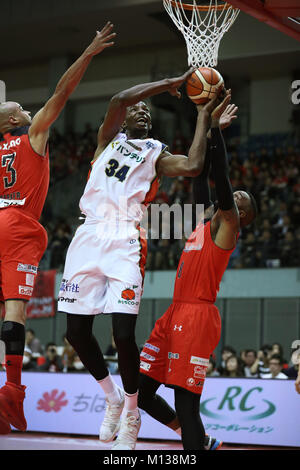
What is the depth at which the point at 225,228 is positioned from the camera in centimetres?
584

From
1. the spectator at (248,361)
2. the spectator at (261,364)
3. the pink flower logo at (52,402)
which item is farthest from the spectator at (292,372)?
the pink flower logo at (52,402)

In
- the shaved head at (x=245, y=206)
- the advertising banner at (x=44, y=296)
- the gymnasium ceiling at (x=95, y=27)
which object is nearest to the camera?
the shaved head at (x=245, y=206)

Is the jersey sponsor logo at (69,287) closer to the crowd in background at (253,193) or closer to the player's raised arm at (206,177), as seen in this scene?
the player's raised arm at (206,177)

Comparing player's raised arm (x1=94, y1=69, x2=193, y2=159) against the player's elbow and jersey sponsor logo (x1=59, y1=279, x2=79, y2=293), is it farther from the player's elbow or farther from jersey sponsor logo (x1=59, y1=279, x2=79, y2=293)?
jersey sponsor logo (x1=59, y1=279, x2=79, y2=293)

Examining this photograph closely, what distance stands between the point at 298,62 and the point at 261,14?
52.2 feet

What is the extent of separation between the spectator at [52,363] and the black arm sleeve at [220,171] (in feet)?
30.2

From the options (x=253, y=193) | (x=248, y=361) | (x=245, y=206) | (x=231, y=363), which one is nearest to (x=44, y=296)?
(x=253, y=193)

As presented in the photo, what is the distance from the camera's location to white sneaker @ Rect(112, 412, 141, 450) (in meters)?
5.25

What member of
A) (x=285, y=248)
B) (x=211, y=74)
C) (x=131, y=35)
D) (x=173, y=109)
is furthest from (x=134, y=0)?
(x=211, y=74)

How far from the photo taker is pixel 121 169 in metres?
5.63

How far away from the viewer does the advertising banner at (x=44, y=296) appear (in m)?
19.2

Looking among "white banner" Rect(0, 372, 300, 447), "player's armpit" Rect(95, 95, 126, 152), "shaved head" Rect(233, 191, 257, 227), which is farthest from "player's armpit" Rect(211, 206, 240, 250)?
"white banner" Rect(0, 372, 300, 447)

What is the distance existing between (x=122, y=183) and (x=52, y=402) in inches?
306

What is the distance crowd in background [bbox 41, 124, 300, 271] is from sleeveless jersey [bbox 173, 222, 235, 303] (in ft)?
31.3
